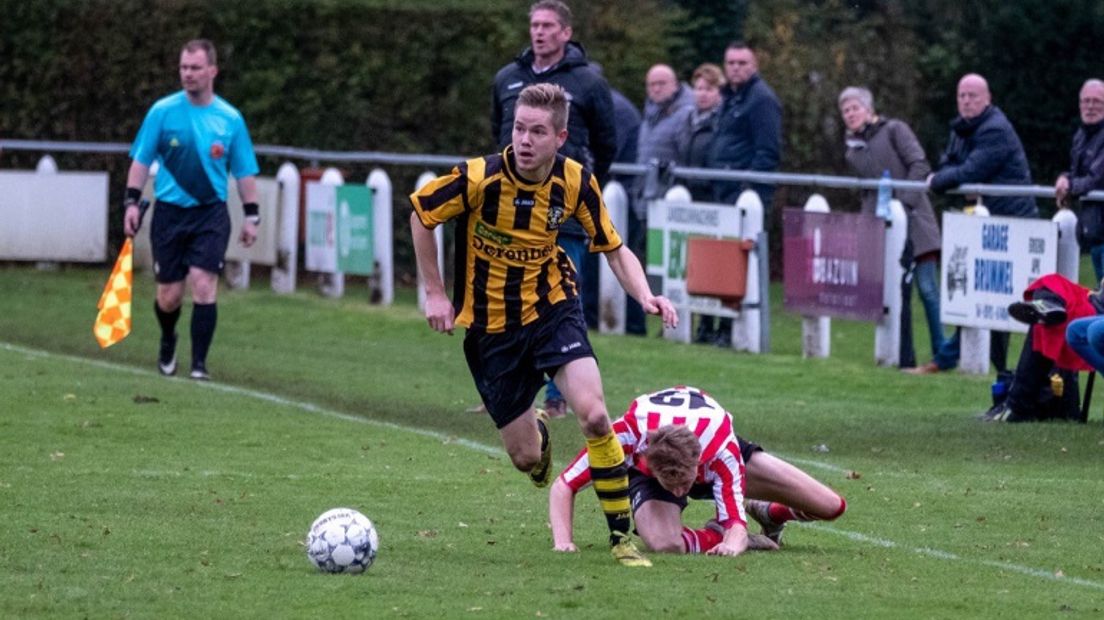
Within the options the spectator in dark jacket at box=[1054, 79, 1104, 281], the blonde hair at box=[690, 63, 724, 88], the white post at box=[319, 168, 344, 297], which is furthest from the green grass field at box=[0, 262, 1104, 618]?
the white post at box=[319, 168, 344, 297]

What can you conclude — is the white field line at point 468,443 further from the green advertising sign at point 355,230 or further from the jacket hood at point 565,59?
the green advertising sign at point 355,230

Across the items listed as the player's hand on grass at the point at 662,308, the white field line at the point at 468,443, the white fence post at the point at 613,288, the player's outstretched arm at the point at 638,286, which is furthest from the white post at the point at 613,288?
the player's hand on grass at the point at 662,308

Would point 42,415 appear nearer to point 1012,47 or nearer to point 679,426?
point 679,426

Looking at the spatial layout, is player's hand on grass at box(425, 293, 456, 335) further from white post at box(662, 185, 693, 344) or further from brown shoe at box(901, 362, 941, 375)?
white post at box(662, 185, 693, 344)

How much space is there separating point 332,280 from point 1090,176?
9116 millimetres

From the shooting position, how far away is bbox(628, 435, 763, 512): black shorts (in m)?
8.23

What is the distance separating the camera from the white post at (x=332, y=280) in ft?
68.2

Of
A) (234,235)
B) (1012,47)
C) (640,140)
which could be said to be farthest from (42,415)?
(1012,47)

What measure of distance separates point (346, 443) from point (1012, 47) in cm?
1422

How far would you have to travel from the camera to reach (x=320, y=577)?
7367 millimetres

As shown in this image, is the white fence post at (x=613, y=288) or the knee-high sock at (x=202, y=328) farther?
the white fence post at (x=613, y=288)

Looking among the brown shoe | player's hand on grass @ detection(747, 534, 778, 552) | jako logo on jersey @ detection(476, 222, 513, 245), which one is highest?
jako logo on jersey @ detection(476, 222, 513, 245)

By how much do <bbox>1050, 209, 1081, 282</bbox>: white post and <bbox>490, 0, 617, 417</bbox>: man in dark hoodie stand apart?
3311 mm

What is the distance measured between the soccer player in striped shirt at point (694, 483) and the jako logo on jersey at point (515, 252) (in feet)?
2.38
